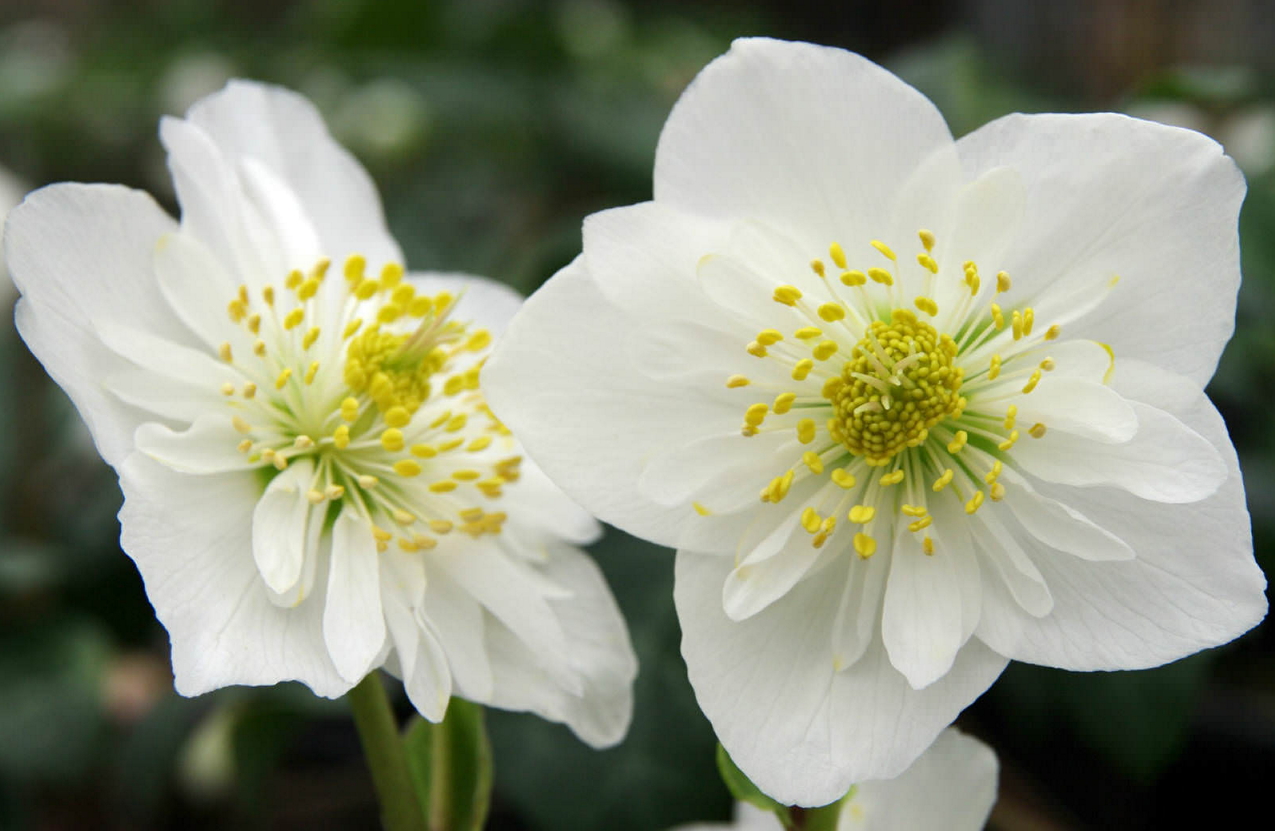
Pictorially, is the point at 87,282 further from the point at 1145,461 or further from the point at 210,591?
the point at 1145,461

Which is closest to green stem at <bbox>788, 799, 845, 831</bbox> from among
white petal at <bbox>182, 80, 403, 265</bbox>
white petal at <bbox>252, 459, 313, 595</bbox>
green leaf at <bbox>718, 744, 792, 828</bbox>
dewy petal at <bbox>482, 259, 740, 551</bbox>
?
green leaf at <bbox>718, 744, 792, 828</bbox>

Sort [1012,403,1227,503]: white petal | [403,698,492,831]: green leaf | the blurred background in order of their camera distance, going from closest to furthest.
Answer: [1012,403,1227,503]: white petal
[403,698,492,831]: green leaf
the blurred background

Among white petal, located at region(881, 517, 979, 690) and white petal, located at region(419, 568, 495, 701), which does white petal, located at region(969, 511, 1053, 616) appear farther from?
white petal, located at region(419, 568, 495, 701)

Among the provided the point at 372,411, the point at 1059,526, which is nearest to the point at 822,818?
the point at 1059,526

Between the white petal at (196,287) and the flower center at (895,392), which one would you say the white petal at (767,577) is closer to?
the flower center at (895,392)

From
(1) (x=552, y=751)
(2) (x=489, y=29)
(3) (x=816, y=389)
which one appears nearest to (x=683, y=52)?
(2) (x=489, y=29)
